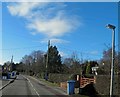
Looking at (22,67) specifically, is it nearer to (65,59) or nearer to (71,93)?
(65,59)

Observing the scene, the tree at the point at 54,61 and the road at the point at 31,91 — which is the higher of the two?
the tree at the point at 54,61

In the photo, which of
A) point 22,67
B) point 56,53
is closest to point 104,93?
point 56,53

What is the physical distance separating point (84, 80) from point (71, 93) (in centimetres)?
845

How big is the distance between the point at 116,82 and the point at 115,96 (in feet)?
3.88

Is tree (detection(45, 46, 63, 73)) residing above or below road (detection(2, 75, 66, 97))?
above

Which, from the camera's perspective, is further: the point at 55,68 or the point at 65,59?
the point at 65,59

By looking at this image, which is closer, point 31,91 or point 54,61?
point 31,91

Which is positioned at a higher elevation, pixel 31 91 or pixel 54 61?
pixel 54 61

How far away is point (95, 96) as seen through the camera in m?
27.8

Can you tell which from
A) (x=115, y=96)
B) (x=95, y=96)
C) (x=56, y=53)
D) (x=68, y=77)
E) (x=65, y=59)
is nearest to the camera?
(x=115, y=96)

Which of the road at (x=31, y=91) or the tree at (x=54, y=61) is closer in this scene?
the road at (x=31, y=91)

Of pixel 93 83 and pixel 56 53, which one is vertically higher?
pixel 56 53

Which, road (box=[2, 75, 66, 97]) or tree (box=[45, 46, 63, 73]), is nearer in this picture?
road (box=[2, 75, 66, 97])

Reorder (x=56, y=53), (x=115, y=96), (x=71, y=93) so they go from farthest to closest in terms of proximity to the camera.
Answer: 1. (x=56, y=53)
2. (x=71, y=93)
3. (x=115, y=96)
